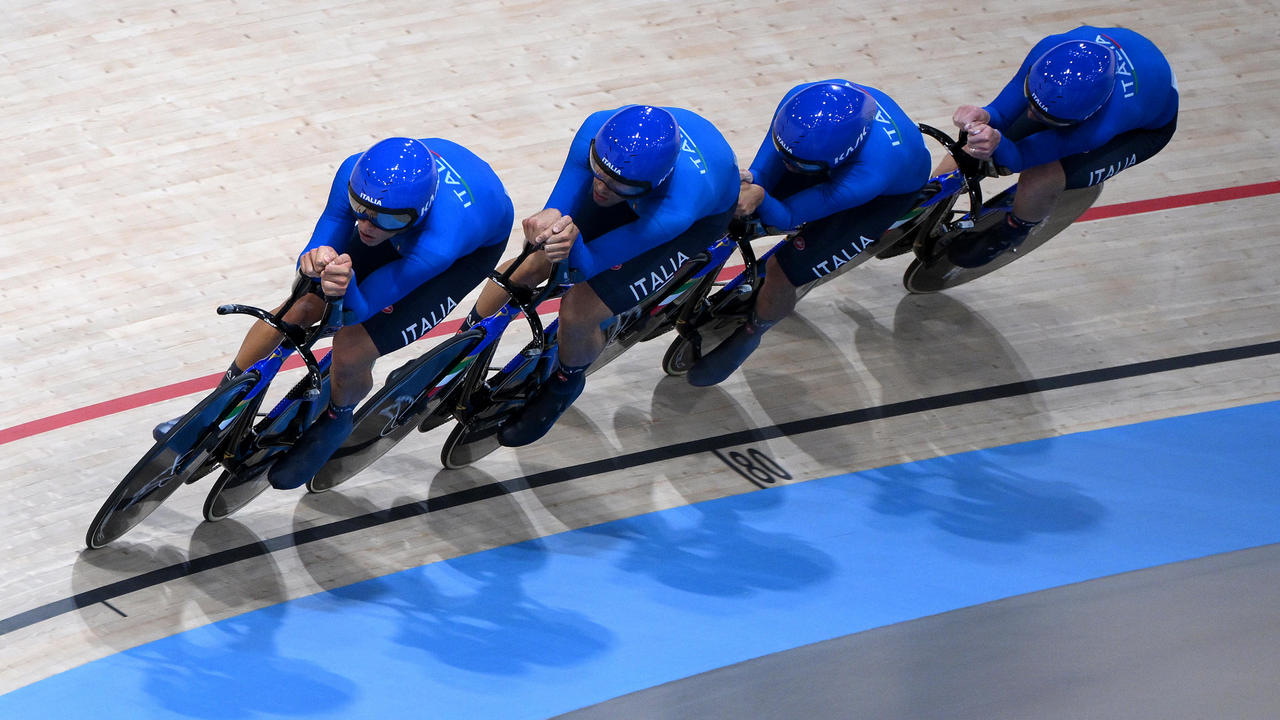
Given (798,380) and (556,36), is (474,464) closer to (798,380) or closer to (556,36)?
(798,380)

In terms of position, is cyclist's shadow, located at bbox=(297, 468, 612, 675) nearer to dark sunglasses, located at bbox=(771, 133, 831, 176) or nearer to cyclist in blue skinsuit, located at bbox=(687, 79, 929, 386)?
cyclist in blue skinsuit, located at bbox=(687, 79, 929, 386)

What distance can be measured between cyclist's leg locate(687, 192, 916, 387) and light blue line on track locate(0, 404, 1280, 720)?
19.9 inches

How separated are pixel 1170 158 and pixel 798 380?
2328mm

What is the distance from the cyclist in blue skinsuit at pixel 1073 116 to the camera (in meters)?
4.05

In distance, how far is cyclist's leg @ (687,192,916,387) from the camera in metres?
4.07

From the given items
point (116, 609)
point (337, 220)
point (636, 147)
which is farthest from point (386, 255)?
point (116, 609)

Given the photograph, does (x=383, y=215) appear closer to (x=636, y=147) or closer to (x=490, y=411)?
(x=636, y=147)

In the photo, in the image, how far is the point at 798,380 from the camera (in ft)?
15.6

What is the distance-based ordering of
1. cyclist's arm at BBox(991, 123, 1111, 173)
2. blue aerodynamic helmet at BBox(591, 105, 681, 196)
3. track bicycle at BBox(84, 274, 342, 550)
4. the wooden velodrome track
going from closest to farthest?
blue aerodynamic helmet at BBox(591, 105, 681, 196)
track bicycle at BBox(84, 274, 342, 550)
the wooden velodrome track
cyclist's arm at BBox(991, 123, 1111, 173)

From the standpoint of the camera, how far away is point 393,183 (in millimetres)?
3145

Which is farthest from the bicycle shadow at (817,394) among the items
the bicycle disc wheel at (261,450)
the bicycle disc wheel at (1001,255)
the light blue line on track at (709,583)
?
the bicycle disc wheel at (261,450)

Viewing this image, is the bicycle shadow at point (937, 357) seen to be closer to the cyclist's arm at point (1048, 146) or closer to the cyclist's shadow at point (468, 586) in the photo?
the cyclist's arm at point (1048, 146)

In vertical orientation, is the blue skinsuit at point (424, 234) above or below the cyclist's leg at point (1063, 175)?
above

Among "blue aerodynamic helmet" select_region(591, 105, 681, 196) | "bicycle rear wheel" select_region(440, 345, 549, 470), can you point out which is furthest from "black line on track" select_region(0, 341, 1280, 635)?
"blue aerodynamic helmet" select_region(591, 105, 681, 196)
